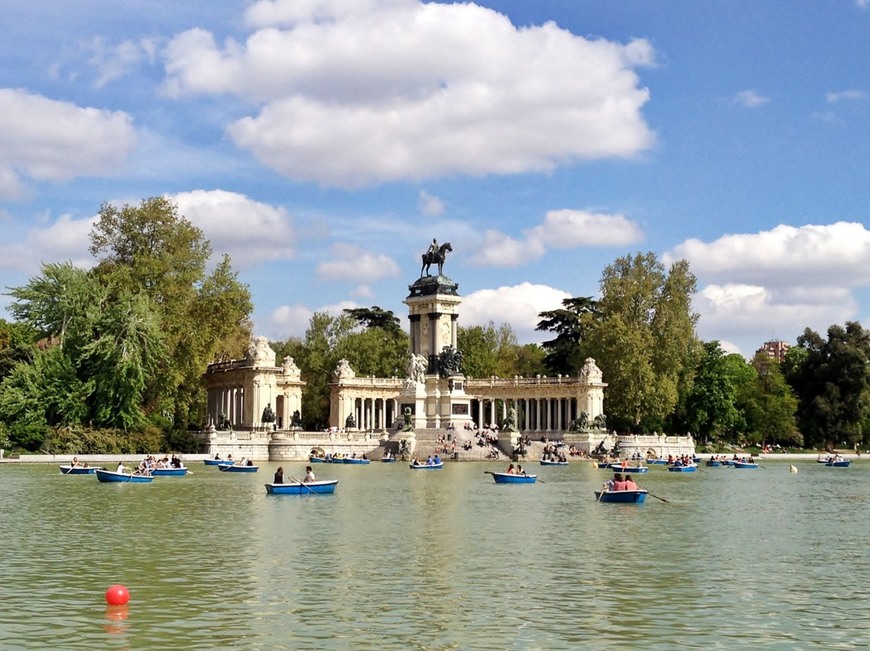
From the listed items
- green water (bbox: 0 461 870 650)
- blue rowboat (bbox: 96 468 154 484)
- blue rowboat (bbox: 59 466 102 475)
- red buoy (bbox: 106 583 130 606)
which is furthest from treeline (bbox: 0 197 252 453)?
red buoy (bbox: 106 583 130 606)

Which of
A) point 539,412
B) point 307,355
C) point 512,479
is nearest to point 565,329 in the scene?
point 539,412

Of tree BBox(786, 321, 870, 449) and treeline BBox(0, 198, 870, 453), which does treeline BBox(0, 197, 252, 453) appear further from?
tree BBox(786, 321, 870, 449)

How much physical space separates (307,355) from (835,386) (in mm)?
49602

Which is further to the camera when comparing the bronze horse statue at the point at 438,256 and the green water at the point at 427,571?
the bronze horse statue at the point at 438,256

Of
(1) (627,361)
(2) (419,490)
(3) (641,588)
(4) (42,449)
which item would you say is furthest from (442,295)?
(3) (641,588)

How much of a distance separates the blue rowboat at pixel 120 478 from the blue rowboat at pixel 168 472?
580 centimetres

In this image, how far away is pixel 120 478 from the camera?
169 feet

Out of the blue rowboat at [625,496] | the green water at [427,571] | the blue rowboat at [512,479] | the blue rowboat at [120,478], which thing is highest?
the blue rowboat at [120,478]

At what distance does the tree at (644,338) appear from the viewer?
9456 cm

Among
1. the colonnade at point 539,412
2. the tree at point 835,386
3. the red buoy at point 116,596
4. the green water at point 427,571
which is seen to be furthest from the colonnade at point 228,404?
the red buoy at point 116,596

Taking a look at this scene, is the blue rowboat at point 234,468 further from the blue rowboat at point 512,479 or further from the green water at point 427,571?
the green water at point 427,571

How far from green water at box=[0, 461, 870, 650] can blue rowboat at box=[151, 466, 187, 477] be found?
39.6 feet

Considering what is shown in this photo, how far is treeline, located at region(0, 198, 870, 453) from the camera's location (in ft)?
239

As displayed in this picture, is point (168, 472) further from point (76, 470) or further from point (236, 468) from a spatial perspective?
point (236, 468)
